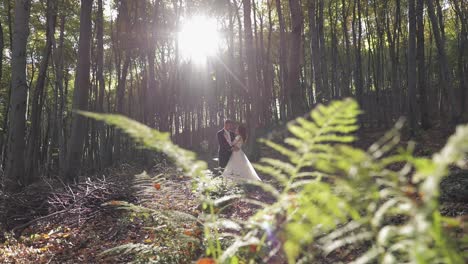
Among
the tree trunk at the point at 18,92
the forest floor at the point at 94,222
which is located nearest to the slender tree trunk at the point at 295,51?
the forest floor at the point at 94,222

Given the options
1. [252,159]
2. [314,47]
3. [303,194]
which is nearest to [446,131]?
[314,47]

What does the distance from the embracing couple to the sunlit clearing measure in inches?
489

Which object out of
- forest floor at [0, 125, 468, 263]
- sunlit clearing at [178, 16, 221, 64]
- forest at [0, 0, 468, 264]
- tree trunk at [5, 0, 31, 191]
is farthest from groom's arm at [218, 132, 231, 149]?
sunlit clearing at [178, 16, 221, 64]

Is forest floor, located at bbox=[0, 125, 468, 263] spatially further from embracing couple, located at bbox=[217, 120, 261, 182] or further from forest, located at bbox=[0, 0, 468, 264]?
embracing couple, located at bbox=[217, 120, 261, 182]

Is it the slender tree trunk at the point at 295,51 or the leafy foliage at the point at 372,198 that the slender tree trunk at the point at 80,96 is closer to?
the slender tree trunk at the point at 295,51

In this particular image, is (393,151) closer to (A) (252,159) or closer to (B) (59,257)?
(A) (252,159)

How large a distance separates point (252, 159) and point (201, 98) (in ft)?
55.9

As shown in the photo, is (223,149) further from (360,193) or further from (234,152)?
(360,193)

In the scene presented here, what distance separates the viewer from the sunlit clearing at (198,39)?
20.9 metres

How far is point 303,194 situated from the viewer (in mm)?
1040

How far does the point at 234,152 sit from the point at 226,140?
1.32 ft

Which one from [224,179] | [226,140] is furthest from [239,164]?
[224,179]

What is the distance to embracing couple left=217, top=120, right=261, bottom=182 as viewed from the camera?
8141 mm

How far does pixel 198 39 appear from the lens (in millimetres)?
22719
